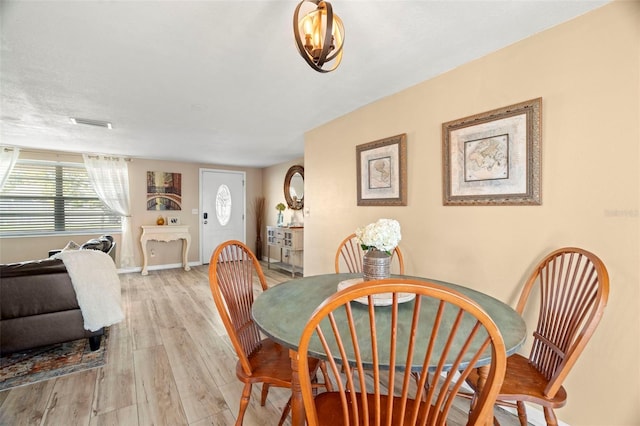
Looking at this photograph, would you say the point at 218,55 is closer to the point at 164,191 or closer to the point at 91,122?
the point at 91,122

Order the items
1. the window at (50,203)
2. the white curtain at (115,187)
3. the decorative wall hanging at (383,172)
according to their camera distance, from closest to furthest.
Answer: the decorative wall hanging at (383,172), the window at (50,203), the white curtain at (115,187)

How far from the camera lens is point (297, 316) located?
3.84ft

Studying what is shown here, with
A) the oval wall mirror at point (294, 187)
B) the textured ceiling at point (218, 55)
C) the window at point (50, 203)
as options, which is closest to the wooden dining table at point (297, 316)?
the textured ceiling at point (218, 55)

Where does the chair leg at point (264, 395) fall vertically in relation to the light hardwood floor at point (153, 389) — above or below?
above

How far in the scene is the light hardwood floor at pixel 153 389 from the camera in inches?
64.0

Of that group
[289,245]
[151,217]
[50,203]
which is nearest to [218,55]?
[289,245]

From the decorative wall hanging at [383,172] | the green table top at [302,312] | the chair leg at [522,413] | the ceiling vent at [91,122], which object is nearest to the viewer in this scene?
the green table top at [302,312]

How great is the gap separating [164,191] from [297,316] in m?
5.54

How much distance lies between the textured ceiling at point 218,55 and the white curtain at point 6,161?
161cm

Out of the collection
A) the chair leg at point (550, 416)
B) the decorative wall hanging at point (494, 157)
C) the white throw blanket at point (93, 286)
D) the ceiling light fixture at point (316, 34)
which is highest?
the ceiling light fixture at point (316, 34)

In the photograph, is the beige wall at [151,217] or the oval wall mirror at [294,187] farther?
the oval wall mirror at [294,187]

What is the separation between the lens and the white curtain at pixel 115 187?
4996mm

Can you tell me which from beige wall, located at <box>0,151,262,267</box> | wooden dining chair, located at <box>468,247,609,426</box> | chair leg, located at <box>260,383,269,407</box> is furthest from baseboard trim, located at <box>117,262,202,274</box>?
wooden dining chair, located at <box>468,247,609,426</box>

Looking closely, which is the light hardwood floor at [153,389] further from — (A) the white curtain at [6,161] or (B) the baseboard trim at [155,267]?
(A) the white curtain at [6,161]
